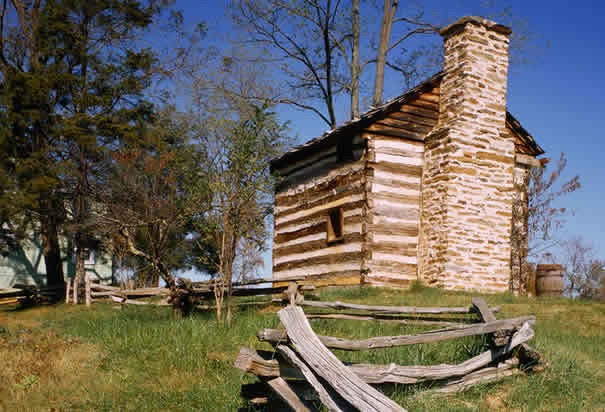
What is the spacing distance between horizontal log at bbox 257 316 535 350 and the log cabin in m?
6.84

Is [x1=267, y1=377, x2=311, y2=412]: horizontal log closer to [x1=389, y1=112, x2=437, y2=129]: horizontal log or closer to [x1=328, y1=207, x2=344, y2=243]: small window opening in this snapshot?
[x1=328, y1=207, x2=344, y2=243]: small window opening

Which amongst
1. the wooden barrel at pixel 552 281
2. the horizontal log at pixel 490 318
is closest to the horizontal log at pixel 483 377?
the horizontal log at pixel 490 318

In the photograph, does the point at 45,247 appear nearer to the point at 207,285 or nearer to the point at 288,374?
the point at 207,285

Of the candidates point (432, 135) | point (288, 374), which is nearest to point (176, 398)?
point (288, 374)

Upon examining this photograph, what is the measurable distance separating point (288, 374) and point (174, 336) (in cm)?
311

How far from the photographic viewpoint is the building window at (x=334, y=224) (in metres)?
14.5

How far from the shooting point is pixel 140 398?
6.51 m

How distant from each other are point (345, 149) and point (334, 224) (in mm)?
1937

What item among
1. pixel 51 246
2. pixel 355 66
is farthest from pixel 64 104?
pixel 355 66

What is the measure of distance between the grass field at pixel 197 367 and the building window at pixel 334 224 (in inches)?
196

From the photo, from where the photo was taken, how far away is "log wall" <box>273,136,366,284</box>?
13750mm

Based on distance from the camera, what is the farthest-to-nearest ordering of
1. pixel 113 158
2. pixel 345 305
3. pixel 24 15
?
pixel 24 15
pixel 113 158
pixel 345 305

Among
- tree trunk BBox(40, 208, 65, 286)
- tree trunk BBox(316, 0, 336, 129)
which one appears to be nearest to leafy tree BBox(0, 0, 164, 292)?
tree trunk BBox(40, 208, 65, 286)

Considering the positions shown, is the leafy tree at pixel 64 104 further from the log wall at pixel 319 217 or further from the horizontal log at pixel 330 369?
the horizontal log at pixel 330 369
